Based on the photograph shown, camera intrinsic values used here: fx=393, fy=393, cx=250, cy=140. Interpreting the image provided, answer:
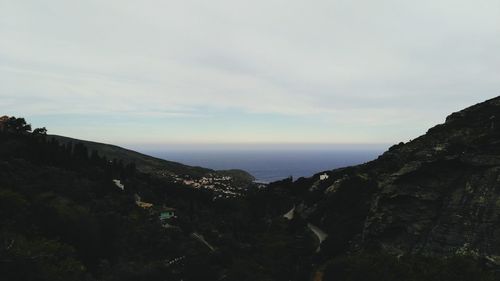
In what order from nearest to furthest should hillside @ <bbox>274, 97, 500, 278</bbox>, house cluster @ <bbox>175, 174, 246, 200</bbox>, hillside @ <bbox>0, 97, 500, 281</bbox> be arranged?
hillside @ <bbox>0, 97, 500, 281</bbox>
hillside @ <bbox>274, 97, 500, 278</bbox>
house cluster @ <bbox>175, 174, 246, 200</bbox>

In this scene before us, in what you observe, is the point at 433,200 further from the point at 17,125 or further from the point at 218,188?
the point at 218,188

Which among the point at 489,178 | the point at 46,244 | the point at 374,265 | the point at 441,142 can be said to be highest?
the point at 441,142

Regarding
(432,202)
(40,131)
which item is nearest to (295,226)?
(432,202)

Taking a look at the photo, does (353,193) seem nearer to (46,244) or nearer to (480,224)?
(480,224)

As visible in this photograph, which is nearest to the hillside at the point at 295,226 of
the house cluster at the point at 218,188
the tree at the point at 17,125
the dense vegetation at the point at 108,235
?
the dense vegetation at the point at 108,235

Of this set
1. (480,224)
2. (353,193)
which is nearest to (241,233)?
(353,193)

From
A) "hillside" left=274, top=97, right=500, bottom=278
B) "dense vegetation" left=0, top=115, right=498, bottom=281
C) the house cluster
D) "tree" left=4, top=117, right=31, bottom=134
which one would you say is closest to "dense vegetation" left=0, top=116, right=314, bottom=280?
"dense vegetation" left=0, top=115, right=498, bottom=281

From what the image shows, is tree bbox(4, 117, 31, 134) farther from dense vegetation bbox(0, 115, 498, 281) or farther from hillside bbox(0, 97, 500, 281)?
hillside bbox(0, 97, 500, 281)

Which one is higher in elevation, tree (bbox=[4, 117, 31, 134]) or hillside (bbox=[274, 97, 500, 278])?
tree (bbox=[4, 117, 31, 134])
